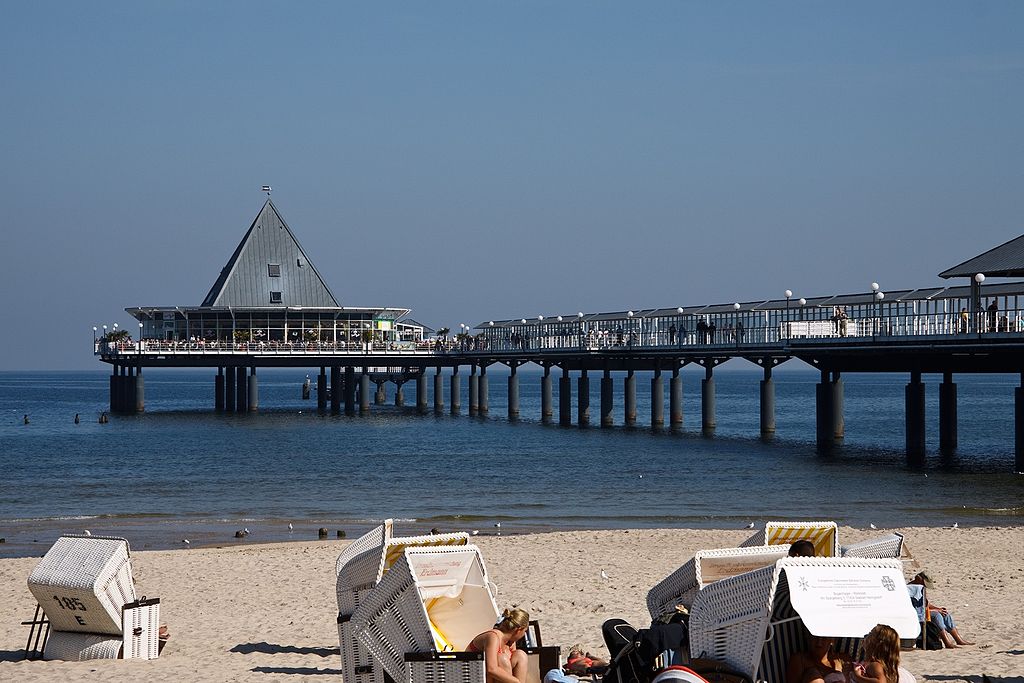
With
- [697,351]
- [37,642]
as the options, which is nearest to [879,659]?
[37,642]

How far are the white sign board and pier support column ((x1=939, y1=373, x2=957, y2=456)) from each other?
114 feet

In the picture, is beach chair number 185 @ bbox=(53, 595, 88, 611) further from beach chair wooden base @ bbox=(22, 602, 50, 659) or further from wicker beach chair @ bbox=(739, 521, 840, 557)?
wicker beach chair @ bbox=(739, 521, 840, 557)

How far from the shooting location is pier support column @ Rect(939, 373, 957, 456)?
4025 cm

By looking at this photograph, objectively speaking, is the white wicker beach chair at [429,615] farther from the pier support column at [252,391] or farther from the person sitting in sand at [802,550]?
the pier support column at [252,391]

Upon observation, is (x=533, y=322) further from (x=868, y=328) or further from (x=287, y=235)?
(x=868, y=328)

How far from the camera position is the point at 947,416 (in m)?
41.0

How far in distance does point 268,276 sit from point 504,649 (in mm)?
74777

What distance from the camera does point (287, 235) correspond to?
84438 millimetres

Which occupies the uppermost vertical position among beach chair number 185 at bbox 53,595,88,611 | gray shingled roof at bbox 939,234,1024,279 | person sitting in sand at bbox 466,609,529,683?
gray shingled roof at bbox 939,234,1024,279

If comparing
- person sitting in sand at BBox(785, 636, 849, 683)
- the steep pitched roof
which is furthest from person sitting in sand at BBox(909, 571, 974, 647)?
the steep pitched roof

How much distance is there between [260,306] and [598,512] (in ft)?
175

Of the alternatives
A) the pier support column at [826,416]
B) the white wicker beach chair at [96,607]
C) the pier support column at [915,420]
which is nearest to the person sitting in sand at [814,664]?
the white wicker beach chair at [96,607]

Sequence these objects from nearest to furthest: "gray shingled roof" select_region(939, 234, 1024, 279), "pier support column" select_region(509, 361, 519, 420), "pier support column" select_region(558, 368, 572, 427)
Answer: "gray shingled roof" select_region(939, 234, 1024, 279) < "pier support column" select_region(558, 368, 572, 427) < "pier support column" select_region(509, 361, 519, 420)

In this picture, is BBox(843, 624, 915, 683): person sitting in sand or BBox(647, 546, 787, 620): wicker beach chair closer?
BBox(843, 624, 915, 683): person sitting in sand
